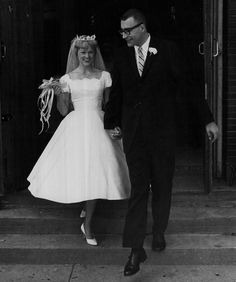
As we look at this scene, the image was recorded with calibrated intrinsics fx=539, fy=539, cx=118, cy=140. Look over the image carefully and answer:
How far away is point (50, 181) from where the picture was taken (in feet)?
16.3

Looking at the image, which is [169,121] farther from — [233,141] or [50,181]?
[233,141]

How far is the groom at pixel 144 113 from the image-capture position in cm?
441

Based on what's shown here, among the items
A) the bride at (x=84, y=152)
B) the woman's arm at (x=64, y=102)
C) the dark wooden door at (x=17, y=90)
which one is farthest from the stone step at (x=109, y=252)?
the woman's arm at (x=64, y=102)

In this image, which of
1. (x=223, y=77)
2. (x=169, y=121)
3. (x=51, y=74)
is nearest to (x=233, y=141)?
(x=223, y=77)

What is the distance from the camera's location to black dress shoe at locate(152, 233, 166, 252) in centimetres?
483

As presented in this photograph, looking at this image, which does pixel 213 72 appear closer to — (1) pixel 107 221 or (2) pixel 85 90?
(2) pixel 85 90

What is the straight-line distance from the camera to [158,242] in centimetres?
484

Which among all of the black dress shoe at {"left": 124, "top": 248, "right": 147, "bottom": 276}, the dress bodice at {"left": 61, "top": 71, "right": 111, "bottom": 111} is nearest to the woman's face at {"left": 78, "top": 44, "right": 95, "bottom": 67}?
the dress bodice at {"left": 61, "top": 71, "right": 111, "bottom": 111}

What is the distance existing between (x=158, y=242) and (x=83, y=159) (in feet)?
3.32

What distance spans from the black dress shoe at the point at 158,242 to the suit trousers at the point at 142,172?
407 mm

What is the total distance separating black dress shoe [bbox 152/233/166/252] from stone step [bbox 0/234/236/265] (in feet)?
0.19

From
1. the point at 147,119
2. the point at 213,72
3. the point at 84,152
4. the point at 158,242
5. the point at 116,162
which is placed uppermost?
the point at 213,72

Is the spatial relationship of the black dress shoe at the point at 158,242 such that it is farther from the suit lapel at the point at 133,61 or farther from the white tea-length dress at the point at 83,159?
the suit lapel at the point at 133,61

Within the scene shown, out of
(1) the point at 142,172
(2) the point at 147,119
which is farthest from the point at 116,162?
(2) the point at 147,119
